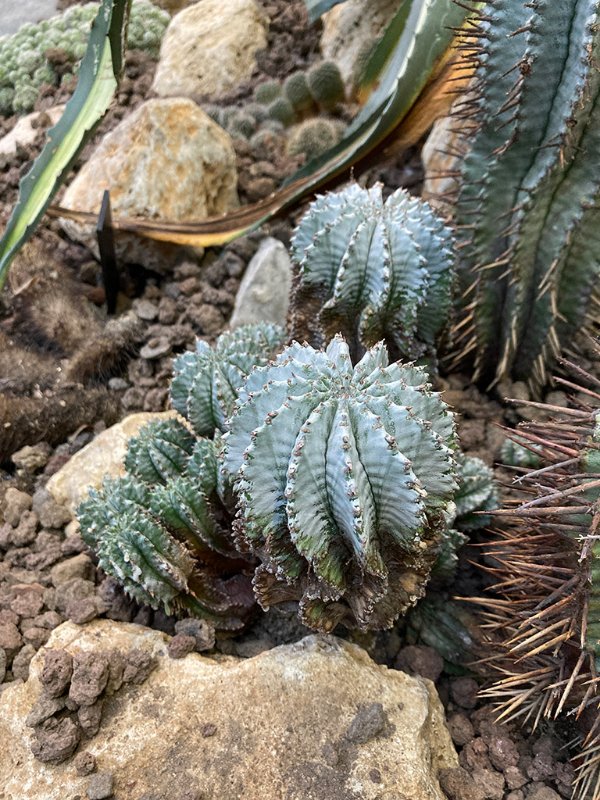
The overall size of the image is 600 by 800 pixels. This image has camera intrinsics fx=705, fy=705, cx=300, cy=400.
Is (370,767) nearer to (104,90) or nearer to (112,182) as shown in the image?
(104,90)

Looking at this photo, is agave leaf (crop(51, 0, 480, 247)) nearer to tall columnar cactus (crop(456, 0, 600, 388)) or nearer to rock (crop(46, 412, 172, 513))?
tall columnar cactus (crop(456, 0, 600, 388))

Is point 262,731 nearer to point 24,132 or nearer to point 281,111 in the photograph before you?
point 281,111

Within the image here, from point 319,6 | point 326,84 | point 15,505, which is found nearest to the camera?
point 15,505

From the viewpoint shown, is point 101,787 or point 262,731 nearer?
point 101,787

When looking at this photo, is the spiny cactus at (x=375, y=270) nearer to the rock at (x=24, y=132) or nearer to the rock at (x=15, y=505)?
the rock at (x=15, y=505)

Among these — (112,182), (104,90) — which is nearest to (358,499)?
(104,90)

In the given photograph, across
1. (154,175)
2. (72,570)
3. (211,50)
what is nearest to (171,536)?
(72,570)
